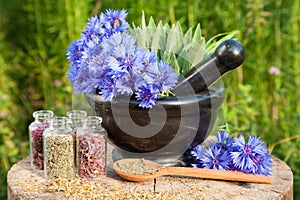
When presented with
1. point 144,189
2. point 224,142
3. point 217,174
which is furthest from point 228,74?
point 144,189

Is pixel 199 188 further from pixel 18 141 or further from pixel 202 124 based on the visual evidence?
pixel 18 141

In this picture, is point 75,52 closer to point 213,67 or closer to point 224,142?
point 213,67

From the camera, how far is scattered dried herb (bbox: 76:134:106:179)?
1.75 meters

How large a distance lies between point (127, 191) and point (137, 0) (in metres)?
1.65

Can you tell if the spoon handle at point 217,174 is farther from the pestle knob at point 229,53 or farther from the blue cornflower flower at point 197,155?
the pestle knob at point 229,53

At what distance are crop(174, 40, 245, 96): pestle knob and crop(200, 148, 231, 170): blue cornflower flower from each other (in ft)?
0.67

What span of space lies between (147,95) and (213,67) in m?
0.25

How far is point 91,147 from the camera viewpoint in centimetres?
175

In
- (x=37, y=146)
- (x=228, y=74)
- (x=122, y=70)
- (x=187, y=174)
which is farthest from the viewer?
(x=228, y=74)

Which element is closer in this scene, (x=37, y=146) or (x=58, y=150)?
(x=58, y=150)

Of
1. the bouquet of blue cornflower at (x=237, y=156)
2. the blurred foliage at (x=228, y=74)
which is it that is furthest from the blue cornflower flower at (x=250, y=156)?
the blurred foliage at (x=228, y=74)

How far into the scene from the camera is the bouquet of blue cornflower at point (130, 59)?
1688 millimetres

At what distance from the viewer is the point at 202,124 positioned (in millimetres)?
1784

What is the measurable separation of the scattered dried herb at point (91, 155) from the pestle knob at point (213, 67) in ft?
0.94
